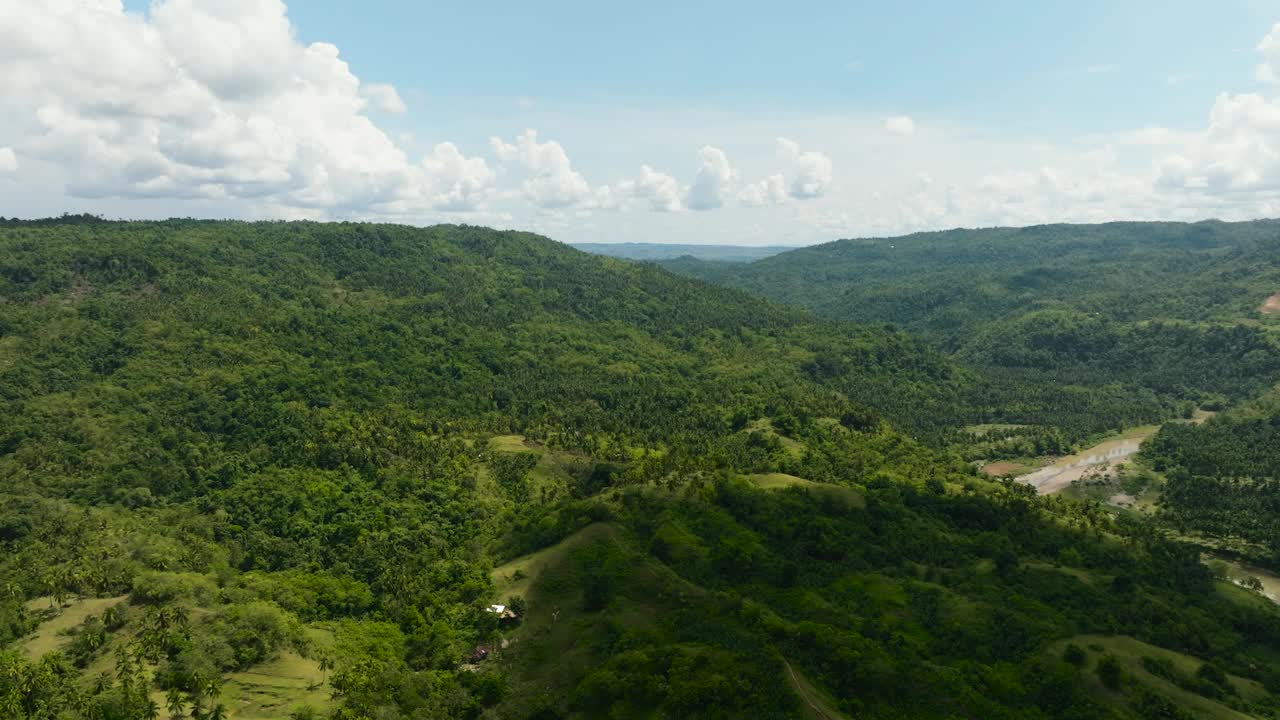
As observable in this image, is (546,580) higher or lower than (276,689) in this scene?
higher

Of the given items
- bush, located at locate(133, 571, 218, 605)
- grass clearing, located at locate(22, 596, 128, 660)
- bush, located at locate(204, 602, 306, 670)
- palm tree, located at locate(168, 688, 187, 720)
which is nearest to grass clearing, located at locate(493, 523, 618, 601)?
bush, located at locate(204, 602, 306, 670)

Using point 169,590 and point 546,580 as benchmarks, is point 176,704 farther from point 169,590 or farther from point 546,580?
point 546,580

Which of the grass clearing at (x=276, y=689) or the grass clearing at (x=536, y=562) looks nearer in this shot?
the grass clearing at (x=276, y=689)

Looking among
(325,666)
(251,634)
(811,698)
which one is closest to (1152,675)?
(811,698)

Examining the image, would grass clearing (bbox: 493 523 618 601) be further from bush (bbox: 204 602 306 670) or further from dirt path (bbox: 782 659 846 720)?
dirt path (bbox: 782 659 846 720)

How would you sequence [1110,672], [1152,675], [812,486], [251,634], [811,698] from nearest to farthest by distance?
[811,698] < [1110,672] < [251,634] < [1152,675] < [812,486]

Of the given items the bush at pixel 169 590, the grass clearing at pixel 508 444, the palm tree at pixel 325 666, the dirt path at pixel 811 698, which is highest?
the bush at pixel 169 590

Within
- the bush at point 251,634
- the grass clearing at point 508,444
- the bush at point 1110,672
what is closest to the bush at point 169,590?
the bush at point 251,634

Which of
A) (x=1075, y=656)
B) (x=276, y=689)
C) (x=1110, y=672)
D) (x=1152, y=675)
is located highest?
(x=1075, y=656)

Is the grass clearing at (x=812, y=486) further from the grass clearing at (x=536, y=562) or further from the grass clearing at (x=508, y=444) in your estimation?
the grass clearing at (x=508, y=444)
